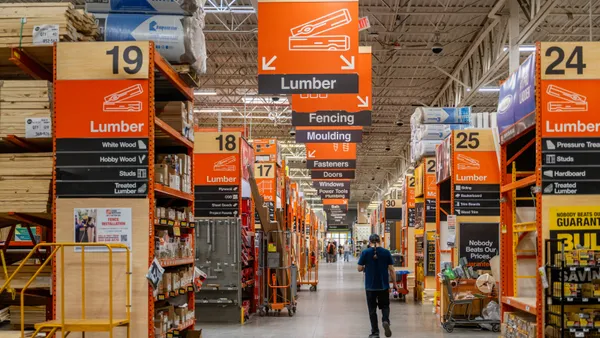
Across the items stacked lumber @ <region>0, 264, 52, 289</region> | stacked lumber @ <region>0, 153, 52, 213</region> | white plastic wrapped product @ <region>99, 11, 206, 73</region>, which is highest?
white plastic wrapped product @ <region>99, 11, 206, 73</region>

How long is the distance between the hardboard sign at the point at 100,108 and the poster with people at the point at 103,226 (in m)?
0.71

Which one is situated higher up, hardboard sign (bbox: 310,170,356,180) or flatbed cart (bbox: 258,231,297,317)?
hardboard sign (bbox: 310,170,356,180)

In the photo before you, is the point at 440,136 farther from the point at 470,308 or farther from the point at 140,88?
the point at 140,88

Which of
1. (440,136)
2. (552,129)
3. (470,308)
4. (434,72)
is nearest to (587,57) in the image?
(552,129)

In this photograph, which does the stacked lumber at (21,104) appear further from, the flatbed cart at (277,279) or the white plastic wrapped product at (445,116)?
the white plastic wrapped product at (445,116)

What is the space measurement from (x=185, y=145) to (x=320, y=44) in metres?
2.71

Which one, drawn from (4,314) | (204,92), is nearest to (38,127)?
(4,314)

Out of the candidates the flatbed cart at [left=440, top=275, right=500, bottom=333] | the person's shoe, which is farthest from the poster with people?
the flatbed cart at [left=440, top=275, right=500, bottom=333]

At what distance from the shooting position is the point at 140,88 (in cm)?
656

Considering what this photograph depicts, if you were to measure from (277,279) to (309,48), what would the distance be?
7.00 meters

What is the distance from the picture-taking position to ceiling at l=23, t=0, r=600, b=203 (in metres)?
18.8

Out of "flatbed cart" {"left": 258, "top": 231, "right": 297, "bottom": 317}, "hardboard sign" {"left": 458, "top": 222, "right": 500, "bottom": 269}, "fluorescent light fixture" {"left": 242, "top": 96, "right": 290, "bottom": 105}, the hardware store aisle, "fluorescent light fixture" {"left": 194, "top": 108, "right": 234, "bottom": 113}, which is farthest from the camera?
"fluorescent light fixture" {"left": 194, "top": 108, "right": 234, "bottom": 113}

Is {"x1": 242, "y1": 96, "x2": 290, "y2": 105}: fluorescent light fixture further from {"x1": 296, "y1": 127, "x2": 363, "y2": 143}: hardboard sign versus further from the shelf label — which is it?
the shelf label

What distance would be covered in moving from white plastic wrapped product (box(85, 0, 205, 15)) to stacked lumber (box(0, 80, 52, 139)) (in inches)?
46.1
